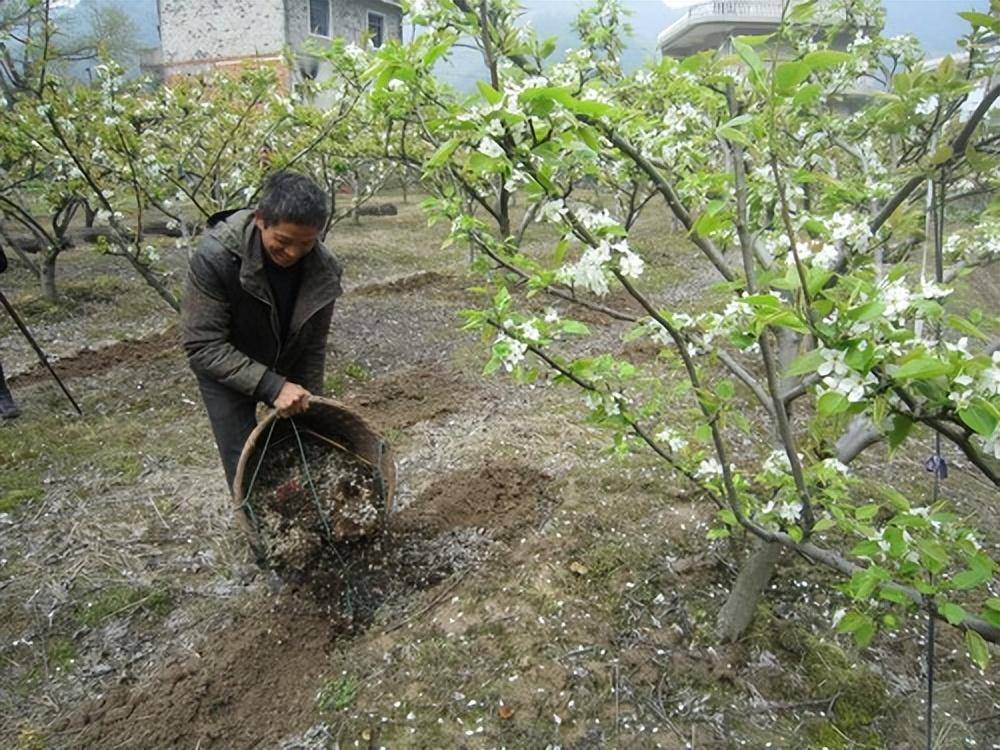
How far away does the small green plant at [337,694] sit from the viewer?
2.12m

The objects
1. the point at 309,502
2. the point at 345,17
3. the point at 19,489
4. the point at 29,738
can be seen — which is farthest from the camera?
the point at 345,17

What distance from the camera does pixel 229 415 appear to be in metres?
2.59

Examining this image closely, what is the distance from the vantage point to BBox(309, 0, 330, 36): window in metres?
19.3

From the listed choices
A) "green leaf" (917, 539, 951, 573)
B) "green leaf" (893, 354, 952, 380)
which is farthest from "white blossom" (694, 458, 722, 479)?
"green leaf" (893, 354, 952, 380)

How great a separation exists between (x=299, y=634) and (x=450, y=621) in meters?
0.57

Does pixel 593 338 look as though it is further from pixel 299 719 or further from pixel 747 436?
pixel 299 719

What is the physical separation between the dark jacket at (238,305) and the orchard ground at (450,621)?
3.12 ft

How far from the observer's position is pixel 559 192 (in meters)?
1.38

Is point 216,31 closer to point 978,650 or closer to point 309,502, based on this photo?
point 309,502

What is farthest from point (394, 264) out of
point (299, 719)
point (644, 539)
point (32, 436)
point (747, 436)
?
point (299, 719)

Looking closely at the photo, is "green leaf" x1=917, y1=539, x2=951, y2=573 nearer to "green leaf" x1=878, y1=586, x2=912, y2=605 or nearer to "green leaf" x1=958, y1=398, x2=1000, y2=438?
"green leaf" x1=878, y1=586, x2=912, y2=605

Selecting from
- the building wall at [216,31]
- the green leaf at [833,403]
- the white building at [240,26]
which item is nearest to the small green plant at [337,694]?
the green leaf at [833,403]

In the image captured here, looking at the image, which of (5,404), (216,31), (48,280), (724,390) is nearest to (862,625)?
(724,390)

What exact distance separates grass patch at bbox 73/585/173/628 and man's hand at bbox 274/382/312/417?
3.30ft
